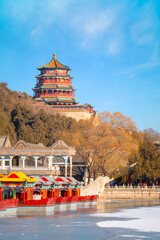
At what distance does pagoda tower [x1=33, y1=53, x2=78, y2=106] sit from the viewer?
4786 inches

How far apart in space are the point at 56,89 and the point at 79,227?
93.2 metres

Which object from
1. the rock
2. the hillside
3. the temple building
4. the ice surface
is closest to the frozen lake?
the ice surface

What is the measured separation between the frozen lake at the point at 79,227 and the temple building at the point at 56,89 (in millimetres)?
80595

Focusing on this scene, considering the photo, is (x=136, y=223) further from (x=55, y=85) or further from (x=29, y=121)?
(x=55, y=85)

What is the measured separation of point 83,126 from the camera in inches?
4021

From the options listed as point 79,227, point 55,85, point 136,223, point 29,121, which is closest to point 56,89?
point 55,85

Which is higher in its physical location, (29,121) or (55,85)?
(55,85)

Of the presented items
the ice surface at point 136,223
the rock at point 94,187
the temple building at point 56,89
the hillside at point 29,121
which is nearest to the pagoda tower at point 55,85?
the temple building at point 56,89

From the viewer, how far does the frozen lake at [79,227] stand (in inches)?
1072

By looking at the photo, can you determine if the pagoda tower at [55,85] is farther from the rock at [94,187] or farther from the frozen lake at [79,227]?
the frozen lake at [79,227]

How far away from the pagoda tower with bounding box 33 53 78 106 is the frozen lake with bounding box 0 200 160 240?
83.6 metres

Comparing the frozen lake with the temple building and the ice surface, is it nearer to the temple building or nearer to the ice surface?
the ice surface

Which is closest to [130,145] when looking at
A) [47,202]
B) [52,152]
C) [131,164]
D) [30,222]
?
[131,164]

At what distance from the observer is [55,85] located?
123 metres
